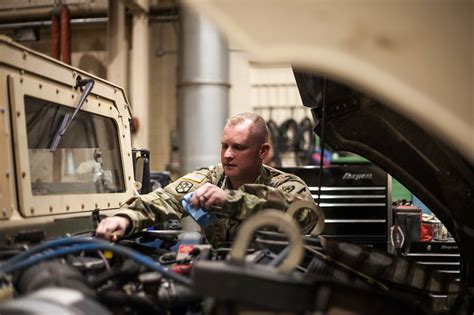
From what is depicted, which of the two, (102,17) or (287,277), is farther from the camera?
(102,17)

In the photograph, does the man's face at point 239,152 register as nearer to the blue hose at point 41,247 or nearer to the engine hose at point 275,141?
the blue hose at point 41,247

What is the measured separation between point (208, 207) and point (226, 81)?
12.3 feet

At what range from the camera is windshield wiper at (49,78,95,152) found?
2000 millimetres

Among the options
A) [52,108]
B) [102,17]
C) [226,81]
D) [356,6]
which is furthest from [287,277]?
[102,17]

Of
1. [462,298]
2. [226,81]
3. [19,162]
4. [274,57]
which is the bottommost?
[462,298]

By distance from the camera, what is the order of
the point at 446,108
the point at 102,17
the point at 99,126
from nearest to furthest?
the point at 446,108
the point at 99,126
the point at 102,17

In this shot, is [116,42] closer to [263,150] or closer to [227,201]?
[263,150]

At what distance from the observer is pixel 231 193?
1.76m

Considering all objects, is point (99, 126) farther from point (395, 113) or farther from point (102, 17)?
point (102, 17)

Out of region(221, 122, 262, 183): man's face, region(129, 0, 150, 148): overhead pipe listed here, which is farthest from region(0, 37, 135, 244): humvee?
region(129, 0, 150, 148): overhead pipe

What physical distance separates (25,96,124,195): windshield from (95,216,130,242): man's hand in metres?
0.27

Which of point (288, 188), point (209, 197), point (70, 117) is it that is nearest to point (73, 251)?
point (209, 197)

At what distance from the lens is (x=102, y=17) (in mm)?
5305

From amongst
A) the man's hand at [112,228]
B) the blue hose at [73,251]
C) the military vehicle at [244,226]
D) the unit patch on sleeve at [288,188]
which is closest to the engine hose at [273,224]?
the military vehicle at [244,226]
